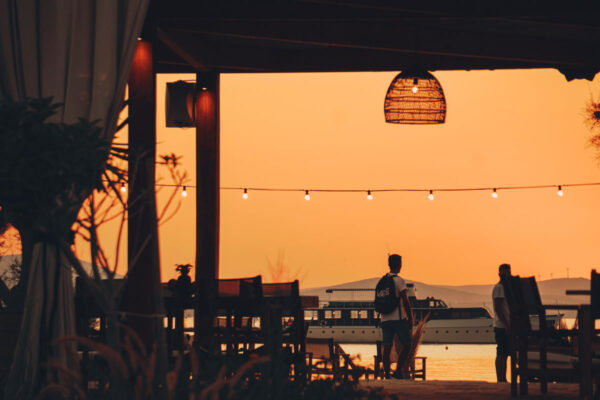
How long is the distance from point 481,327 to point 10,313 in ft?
131

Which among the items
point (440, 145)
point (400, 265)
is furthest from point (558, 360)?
point (440, 145)

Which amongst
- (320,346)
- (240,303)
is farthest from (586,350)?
(320,346)

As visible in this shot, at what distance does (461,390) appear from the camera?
21.2 ft

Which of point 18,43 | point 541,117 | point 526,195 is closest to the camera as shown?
point 18,43

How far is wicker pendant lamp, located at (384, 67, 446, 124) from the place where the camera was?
22.9 ft

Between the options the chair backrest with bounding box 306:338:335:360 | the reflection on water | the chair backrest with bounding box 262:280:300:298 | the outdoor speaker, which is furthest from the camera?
the reflection on water

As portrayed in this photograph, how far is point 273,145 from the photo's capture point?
1341cm

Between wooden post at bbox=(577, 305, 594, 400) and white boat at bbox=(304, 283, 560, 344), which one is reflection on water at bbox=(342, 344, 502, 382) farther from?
wooden post at bbox=(577, 305, 594, 400)

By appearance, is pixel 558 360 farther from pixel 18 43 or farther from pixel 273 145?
pixel 273 145

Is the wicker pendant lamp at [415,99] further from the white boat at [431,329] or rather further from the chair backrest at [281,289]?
the white boat at [431,329]

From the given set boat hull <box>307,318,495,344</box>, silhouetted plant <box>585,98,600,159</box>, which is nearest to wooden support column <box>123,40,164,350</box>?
silhouetted plant <box>585,98,600,159</box>

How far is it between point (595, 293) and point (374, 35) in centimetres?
373

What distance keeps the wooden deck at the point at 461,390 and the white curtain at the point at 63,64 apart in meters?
2.29

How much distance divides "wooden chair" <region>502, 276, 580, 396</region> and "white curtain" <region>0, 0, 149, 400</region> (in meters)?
2.88
